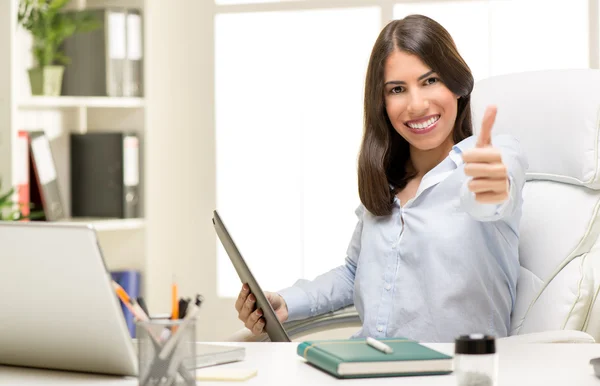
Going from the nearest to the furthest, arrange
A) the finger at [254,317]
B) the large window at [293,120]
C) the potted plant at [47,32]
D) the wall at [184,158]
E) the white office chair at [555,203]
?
1. the finger at [254,317]
2. the white office chair at [555,203]
3. the potted plant at [47,32]
4. the large window at [293,120]
5. the wall at [184,158]

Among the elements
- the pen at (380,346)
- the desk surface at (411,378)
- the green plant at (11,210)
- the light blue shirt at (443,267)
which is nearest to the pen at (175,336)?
the desk surface at (411,378)

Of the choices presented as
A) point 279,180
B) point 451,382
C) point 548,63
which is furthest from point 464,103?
point 279,180

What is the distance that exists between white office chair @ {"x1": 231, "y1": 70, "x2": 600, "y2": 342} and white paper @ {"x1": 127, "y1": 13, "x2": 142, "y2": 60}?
168 centimetres

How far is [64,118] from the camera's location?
3.31 m

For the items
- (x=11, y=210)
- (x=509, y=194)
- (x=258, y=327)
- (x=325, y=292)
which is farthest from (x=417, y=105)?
(x=11, y=210)

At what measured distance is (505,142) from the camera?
A: 1709mm

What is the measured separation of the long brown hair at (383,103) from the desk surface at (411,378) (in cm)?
65

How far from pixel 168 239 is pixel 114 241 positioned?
0.73 feet

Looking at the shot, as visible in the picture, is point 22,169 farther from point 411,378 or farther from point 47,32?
point 411,378

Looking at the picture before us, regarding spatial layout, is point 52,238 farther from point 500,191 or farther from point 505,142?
point 505,142

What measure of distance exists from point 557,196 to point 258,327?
29.0 inches

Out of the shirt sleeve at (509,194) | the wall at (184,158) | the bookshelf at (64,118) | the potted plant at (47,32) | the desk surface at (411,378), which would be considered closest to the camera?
the desk surface at (411,378)

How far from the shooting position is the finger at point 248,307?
1599 millimetres

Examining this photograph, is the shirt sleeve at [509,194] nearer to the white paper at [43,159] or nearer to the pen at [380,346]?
the pen at [380,346]
